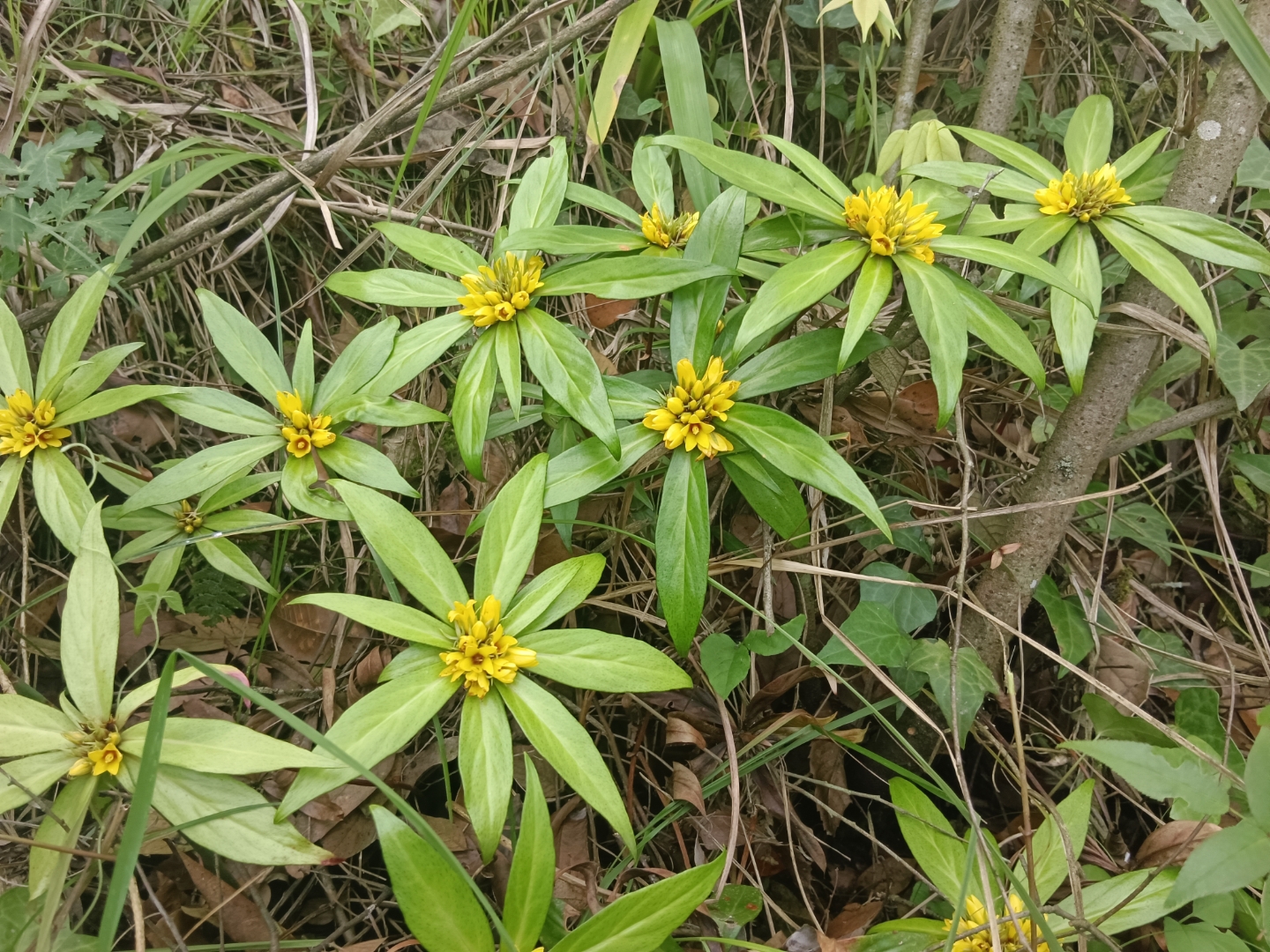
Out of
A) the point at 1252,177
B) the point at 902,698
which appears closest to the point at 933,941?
the point at 902,698

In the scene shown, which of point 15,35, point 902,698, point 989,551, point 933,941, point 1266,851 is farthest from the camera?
point 15,35

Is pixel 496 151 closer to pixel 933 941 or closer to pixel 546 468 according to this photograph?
pixel 546 468

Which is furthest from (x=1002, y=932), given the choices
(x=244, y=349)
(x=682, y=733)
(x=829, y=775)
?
(x=244, y=349)

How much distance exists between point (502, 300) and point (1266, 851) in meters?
1.12

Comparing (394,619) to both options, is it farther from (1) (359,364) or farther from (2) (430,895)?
(1) (359,364)

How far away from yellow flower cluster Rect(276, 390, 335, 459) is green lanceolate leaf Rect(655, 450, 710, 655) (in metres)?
0.54

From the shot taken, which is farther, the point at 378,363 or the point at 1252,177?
the point at 1252,177

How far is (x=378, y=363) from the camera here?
4.00ft

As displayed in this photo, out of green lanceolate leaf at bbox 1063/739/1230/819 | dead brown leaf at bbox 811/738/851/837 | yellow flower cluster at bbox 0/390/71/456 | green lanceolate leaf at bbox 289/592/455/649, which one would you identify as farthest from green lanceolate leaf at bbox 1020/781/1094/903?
yellow flower cluster at bbox 0/390/71/456

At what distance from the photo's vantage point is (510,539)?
1.06 m

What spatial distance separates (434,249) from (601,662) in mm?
679

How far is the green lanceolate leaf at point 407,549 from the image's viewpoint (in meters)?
1.04

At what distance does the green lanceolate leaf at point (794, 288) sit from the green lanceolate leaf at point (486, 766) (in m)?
0.56

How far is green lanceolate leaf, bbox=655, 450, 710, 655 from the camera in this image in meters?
1.04
